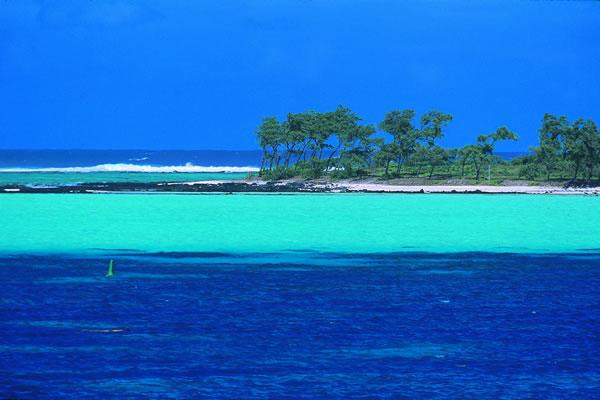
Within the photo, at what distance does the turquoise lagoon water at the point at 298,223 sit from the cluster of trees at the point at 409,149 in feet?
31.9

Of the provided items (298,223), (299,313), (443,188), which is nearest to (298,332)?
(299,313)

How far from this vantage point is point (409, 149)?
285 feet

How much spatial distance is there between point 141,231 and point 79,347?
990 inches

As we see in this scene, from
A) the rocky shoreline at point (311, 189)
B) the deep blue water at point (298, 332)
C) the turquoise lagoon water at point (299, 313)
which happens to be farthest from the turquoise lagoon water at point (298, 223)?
the deep blue water at point (298, 332)

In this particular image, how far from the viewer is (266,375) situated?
14.9 meters

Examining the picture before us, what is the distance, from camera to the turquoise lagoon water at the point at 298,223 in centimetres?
3559

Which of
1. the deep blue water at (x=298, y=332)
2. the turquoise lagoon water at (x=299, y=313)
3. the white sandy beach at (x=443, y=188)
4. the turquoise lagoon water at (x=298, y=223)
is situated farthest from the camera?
the white sandy beach at (x=443, y=188)

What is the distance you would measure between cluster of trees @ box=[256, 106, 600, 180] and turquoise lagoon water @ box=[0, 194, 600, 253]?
9.72 metres

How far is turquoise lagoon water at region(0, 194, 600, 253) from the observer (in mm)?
35594

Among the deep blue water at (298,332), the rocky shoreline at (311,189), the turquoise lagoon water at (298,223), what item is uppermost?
the rocky shoreline at (311,189)

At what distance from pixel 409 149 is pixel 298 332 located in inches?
2744

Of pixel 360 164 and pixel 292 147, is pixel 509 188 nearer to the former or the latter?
pixel 360 164

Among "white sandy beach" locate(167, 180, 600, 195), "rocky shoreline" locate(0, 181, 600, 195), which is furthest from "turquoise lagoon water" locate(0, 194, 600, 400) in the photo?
"rocky shoreline" locate(0, 181, 600, 195)

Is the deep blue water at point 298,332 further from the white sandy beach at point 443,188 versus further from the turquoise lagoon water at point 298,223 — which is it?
the white sandy beach at point 443,188
